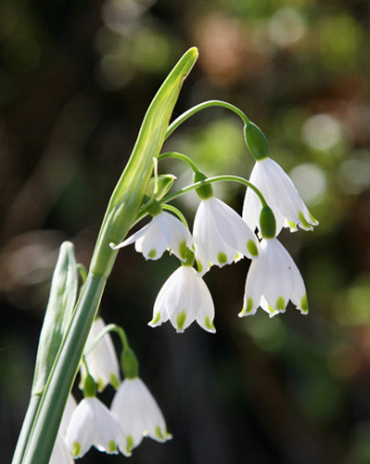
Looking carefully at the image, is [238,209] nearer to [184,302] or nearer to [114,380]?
[114,380]

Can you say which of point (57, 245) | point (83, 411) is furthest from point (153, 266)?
point (83, 411)

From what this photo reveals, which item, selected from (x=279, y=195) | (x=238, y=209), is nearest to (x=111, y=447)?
(x=279, y=195)

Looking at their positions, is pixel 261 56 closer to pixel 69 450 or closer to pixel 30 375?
pixel 30 375

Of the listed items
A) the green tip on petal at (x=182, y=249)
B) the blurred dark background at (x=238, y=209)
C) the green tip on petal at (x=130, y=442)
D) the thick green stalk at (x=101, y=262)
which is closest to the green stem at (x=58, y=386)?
the thick green stalk at (x=101, y=262)

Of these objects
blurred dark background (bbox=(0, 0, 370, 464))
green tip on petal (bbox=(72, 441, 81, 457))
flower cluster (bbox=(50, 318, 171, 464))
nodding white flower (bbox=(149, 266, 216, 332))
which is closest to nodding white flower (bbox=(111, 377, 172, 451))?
flower cluster (bbox=(50, 318, 171, 464))

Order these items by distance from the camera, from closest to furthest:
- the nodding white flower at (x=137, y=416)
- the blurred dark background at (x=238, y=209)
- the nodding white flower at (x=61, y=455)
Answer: the nodding white flower at (x=61, y=455) → the nodding white flower at (x=137, y=416) → the blurred dark background at (x=238, y=209)

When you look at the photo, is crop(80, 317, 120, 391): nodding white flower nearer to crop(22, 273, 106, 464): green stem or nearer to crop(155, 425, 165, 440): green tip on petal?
crop(155, 425, 165, 440): green tip on petal

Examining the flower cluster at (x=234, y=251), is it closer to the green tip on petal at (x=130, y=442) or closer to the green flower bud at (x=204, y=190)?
the green flower bud at (x=204, y=190)

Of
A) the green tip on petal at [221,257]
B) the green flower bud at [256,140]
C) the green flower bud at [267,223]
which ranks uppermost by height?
the green flower bud at [256,140]
